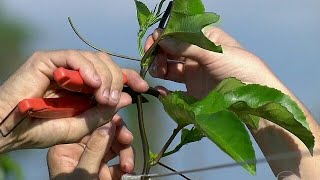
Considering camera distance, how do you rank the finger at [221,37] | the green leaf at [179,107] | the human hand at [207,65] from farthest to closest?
the finger at [221,37] → the human hand at [207,65] → the green leaf at [179,107]

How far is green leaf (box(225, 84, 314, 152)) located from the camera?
3.35 ft

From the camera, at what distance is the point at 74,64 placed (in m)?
1.06

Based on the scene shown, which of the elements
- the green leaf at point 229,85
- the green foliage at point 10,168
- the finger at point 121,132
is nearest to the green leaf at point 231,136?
the green leaf at point 229,85

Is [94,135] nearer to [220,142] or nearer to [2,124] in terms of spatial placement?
[2,124]

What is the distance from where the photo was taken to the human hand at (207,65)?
48.3 inches

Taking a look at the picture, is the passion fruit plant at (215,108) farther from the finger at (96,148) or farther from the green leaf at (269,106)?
the finger at (96,148)

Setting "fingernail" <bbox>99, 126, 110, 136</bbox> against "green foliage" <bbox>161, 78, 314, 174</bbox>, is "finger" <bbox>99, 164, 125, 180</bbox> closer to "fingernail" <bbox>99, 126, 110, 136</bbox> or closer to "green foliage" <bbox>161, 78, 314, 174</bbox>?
"fingernail" <bbox>99, 126, 110, 136</bbox>

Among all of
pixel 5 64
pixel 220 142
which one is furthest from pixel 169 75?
pixel 5 64

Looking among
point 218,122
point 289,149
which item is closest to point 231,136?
point 218,122

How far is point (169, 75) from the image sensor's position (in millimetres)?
1356

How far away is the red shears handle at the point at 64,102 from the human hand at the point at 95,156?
10 cm

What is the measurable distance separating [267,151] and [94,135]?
10.0 inches

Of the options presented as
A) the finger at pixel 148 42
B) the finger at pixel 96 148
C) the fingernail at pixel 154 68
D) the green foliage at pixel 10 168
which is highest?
the finger at pixel 148 42

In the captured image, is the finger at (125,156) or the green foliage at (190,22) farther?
the finger at (125,156)
